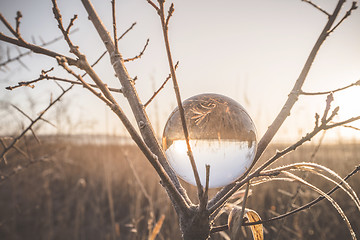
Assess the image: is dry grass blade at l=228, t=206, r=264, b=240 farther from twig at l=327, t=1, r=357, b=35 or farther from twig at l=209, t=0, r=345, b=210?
twig at l=327, t=1, r=357, b=35

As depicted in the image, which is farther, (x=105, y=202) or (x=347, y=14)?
(x=105, y=202)

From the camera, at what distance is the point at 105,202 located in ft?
16.6

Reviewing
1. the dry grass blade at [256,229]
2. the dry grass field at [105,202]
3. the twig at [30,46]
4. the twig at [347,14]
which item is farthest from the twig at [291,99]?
the dry grass field at [105,202]

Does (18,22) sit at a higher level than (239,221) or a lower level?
higher

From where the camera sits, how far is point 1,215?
424cm

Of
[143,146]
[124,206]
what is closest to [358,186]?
[124,206]

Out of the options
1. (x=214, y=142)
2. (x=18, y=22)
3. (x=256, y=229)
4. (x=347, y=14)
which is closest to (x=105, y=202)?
(x=256, y=229)

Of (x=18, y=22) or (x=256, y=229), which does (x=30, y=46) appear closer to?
(x=18, y=22)

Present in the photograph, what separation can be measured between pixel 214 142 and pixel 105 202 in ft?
16.2

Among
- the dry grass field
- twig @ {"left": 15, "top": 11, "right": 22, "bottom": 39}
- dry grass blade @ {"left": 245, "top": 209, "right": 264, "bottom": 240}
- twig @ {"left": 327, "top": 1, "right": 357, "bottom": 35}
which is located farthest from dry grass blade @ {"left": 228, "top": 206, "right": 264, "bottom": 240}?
the dry grass field

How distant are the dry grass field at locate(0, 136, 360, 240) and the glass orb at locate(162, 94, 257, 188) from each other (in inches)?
61.0

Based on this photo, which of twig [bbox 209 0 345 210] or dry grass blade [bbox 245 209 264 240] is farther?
dry grass blade [bbox 245 209 264 240]

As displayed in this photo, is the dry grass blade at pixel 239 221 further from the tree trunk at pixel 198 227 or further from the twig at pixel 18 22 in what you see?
the twig at pixel 18 22

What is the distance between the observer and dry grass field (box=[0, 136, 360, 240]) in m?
2.89
